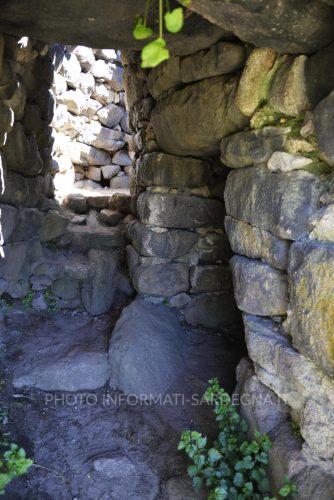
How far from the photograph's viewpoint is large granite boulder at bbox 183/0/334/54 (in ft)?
4.65

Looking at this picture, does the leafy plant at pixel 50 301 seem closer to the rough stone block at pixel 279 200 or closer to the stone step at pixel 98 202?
the stone step at pixel 98 202

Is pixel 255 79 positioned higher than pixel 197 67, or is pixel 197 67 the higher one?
pixel 197 67

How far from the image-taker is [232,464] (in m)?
1.89

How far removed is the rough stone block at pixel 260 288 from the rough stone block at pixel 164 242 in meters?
1.17

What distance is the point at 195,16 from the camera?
1.95 m

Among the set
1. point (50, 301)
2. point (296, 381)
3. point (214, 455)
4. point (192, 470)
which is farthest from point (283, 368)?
point (50, 301)

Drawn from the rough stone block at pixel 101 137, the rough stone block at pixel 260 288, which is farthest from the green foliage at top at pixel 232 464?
the rough stone block at pixel 101 137

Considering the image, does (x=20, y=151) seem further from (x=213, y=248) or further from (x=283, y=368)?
(x=283, y=368)

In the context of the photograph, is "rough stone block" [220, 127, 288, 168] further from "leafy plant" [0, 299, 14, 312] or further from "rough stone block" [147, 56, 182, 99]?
"leafy plant" [0, 299, 14, 312]

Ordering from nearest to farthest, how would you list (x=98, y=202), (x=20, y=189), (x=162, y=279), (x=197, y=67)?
(x=197, y=67)
(x=162, y=279)
(x=20, y=189)
(x=98, y=202)

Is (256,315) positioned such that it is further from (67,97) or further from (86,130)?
(86,130)

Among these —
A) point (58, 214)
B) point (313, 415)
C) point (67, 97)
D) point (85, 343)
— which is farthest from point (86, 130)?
point (313, 415)

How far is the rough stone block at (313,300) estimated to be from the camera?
1.47 m

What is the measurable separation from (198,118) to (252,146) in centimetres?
62
